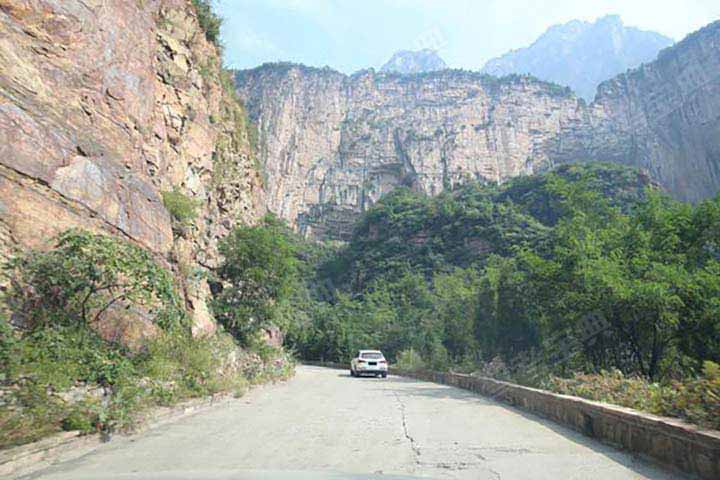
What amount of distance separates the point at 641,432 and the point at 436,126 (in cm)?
12626

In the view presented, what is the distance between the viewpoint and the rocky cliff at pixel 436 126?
113000 millimetres

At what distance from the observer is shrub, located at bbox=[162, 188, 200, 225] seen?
61.7 ft

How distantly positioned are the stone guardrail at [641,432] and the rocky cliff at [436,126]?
331 ft

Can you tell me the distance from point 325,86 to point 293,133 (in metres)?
17.6

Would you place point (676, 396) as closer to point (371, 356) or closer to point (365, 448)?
point (365, 448)

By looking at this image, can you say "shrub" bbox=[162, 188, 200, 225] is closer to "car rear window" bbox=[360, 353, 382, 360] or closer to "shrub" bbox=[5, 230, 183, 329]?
"shrub" bbox=[5, 230, 183, 329]

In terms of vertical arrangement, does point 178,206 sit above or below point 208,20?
below

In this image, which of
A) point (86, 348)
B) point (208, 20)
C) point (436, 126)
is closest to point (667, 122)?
point (436, 126)

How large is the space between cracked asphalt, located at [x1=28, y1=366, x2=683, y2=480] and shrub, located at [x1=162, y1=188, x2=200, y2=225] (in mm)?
8871

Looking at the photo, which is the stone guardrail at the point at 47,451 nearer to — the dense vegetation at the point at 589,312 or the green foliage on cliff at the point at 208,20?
the dense vegetation at the point at 589,312

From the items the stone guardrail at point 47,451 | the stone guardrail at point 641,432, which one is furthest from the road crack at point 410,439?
the stone guardrail at point 47,451

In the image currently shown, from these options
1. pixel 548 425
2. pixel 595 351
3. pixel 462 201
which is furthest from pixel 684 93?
pixel 548 425

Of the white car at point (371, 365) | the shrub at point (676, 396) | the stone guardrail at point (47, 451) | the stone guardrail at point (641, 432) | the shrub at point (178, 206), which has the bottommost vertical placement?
the stone guardrail at point (47, 451)

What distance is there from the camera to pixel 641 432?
698 centimetres
